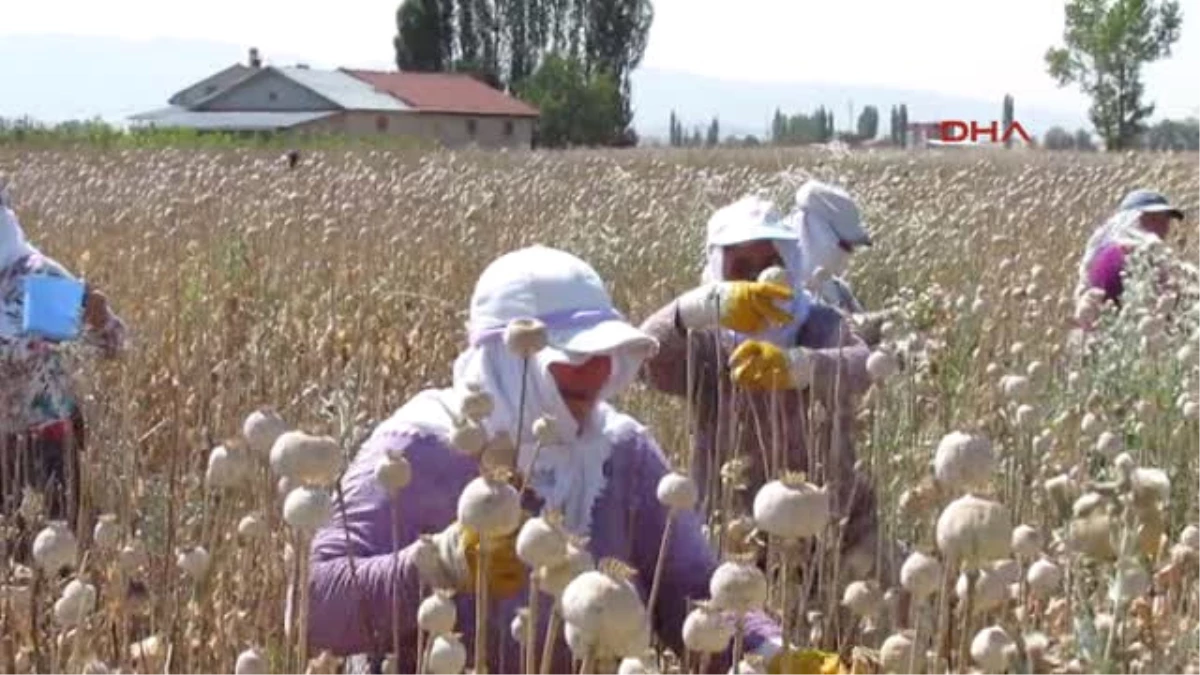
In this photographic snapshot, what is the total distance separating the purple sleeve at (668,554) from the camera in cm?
258

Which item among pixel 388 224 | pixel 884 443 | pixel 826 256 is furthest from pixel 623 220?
pixel 884 443

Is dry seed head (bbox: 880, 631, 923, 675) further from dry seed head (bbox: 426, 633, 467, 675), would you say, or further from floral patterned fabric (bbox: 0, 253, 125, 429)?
floral patterned fabric (bbox: 0, 253, 125, 429)

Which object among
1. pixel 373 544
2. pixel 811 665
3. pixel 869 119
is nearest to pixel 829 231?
pixel 373 544

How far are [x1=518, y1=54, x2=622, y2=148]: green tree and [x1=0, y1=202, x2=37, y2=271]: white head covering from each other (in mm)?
54672

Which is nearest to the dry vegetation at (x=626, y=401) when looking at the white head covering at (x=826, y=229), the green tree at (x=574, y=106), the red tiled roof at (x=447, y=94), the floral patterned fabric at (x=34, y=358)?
the floral patterned fabric at (x=34, y=358)

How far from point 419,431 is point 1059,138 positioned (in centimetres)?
3968

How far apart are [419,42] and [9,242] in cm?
6480

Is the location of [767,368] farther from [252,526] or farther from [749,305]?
[252,526]

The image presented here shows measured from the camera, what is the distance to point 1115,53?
1903 inches

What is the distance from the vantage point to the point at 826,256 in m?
4.05

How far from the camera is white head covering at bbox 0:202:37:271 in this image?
12.3 ft

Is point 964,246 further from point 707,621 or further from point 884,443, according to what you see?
point 707,621

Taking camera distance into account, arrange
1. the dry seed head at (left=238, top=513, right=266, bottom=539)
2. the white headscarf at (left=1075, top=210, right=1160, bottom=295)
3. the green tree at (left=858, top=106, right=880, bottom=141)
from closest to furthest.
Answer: the dry seed head at (left=238, top=513, right=266, bottom=539)
the white headscarf at (left=1075, top=210, right=1160, bottom=295)
the green tree at (left=858, top=106, right=880, bottom=141)

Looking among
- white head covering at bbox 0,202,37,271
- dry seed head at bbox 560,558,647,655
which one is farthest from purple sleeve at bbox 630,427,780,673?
white head covering at bbox 0,202,37,271
